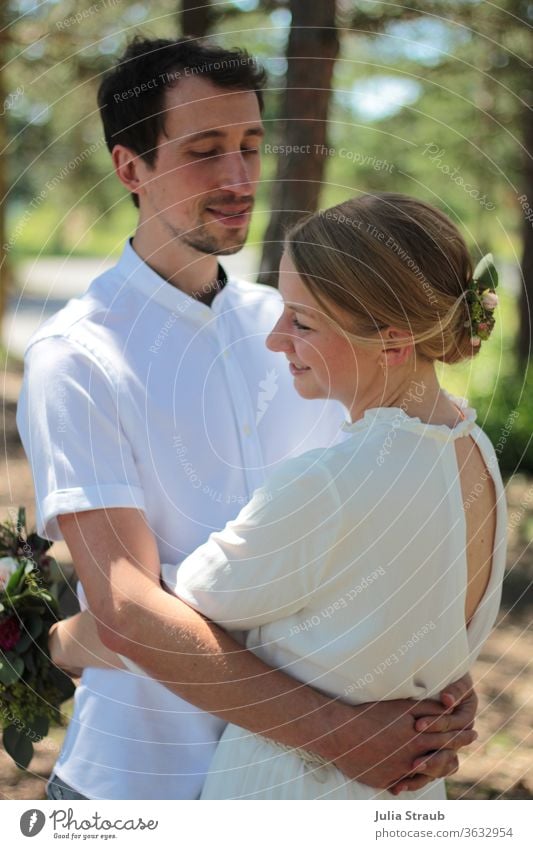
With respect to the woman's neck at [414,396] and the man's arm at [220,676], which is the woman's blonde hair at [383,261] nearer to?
the woman's neck at [414,396]

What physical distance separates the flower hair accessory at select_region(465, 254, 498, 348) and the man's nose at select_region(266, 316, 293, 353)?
0.30m

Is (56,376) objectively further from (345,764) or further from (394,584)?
(345,764)

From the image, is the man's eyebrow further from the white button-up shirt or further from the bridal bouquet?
the bridal bouquet

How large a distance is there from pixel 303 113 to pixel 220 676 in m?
2.35

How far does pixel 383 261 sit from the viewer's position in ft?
5.24

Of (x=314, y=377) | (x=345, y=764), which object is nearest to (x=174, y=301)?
(x=314, y=377)

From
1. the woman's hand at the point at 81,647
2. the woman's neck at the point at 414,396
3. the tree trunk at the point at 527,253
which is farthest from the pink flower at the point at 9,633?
the tree trunk at the point at 527,253

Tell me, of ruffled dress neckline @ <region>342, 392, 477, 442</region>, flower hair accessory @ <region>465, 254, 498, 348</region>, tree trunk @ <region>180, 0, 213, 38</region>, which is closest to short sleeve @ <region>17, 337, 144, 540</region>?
ruffled dress neckline @ <region>342, 392, 477, 442</region>

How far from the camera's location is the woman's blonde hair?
1602 mm

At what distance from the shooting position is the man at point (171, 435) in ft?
5.48

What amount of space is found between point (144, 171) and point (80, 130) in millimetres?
7779

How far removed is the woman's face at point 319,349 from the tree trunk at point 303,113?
1.71m

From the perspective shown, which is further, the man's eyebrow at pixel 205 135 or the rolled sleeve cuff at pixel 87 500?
the man's eyebrow at pixel 205 135

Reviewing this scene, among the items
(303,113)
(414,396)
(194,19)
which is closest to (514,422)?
(194,19)
